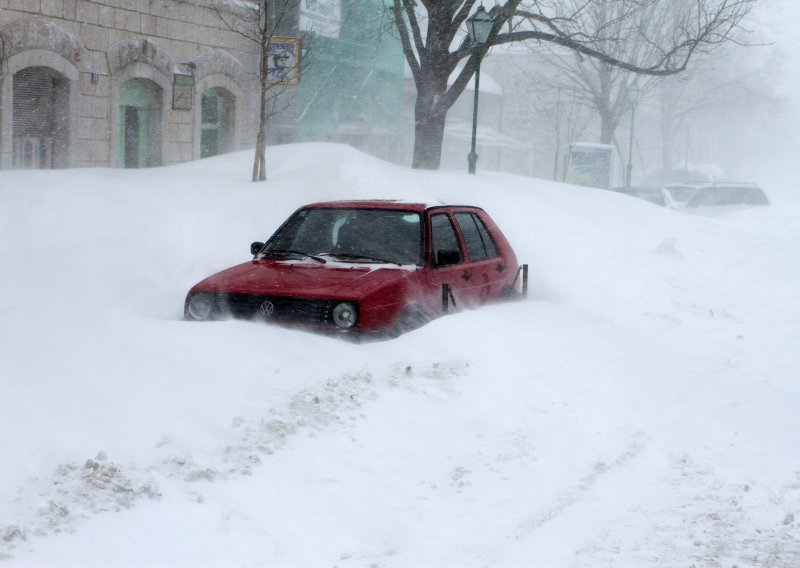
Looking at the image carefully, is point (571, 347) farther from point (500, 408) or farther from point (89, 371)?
point (89, 371)

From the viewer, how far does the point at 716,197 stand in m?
27.4

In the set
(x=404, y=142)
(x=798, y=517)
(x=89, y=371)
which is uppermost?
(x=404, y=142)

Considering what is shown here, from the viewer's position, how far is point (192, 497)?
4512 mm

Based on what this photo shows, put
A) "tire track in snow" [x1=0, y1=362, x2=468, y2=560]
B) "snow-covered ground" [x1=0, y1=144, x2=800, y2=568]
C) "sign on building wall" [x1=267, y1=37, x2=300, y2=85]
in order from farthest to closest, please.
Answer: "sign on building wall" [x1=267, y1=37, x2=300, y2=85] < "snow-covered ground" [x1=0, y1=144, x2=800, y2=568] < "tire track in snow" [x1=0, y1=362, x2=468, y2=560]

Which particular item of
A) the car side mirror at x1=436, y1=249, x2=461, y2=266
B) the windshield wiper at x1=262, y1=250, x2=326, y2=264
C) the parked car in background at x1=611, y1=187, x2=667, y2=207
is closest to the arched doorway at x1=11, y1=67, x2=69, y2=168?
the windshield wiper at x1=262, y1=250, x2=326, y2=264

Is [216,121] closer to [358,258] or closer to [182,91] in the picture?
[182,91]

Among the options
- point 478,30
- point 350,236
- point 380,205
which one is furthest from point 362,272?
point 478,30

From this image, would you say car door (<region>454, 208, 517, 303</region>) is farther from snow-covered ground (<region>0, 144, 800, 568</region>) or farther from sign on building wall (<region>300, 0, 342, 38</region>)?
sign on building wall (<region>300, 0, 342, 38</region>)

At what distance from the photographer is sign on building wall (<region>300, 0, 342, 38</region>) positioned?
2516 centimetres

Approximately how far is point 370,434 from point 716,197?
23.9m

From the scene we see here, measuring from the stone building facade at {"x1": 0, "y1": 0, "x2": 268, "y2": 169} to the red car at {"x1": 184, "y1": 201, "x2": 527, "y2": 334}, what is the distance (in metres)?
9.85

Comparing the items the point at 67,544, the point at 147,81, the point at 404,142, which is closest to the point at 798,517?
the point at 67,544

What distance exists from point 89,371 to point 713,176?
60510 mm

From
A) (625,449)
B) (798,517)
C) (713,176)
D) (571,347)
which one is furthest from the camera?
(713,176)
